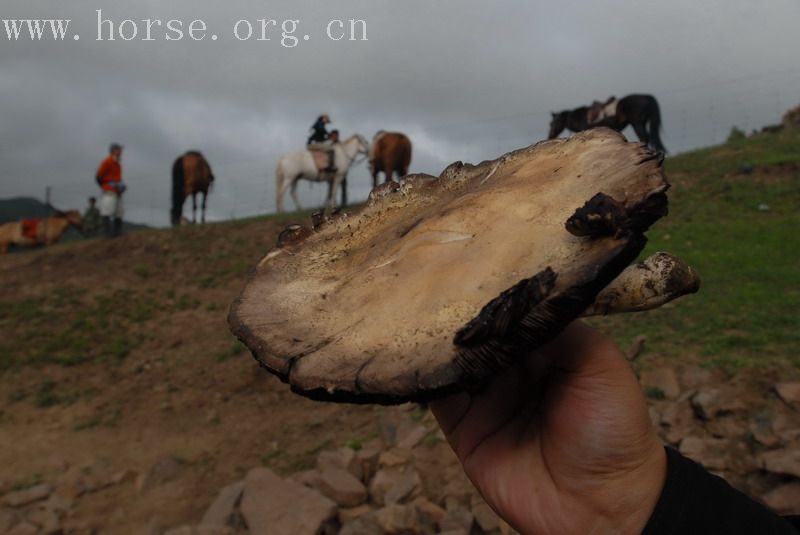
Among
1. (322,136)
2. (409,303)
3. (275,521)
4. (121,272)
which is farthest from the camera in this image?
(322,136)

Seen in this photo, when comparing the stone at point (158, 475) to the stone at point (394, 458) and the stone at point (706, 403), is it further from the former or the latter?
the stone at point (706, 403)

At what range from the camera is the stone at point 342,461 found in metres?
4.36

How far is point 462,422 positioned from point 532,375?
234 millimetres

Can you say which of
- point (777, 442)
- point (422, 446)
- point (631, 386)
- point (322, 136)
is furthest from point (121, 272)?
point (631, 386)

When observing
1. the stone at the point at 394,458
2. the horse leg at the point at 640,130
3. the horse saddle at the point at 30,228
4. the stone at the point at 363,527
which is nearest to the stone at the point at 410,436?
the stone at the point at 394,458

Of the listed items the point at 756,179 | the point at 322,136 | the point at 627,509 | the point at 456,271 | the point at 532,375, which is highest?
the point at 322,136

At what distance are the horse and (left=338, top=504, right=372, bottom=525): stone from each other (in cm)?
1437

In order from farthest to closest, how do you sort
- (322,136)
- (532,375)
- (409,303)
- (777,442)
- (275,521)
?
1. (322,136)
2. (275,521)
3. (777,442)
4. (532,375)
5. (409,303)

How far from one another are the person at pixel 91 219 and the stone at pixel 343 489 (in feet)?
47.5

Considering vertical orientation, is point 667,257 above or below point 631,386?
above

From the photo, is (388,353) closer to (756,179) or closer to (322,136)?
(756,179)

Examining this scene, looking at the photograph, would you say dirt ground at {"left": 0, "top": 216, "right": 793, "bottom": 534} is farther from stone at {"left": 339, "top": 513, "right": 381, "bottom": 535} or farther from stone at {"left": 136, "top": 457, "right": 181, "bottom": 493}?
stone at {"left": 339, "top": 513, "right": 381, "bottom": 535}

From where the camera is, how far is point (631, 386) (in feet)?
4.21

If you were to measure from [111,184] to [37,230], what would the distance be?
4.11 metres
